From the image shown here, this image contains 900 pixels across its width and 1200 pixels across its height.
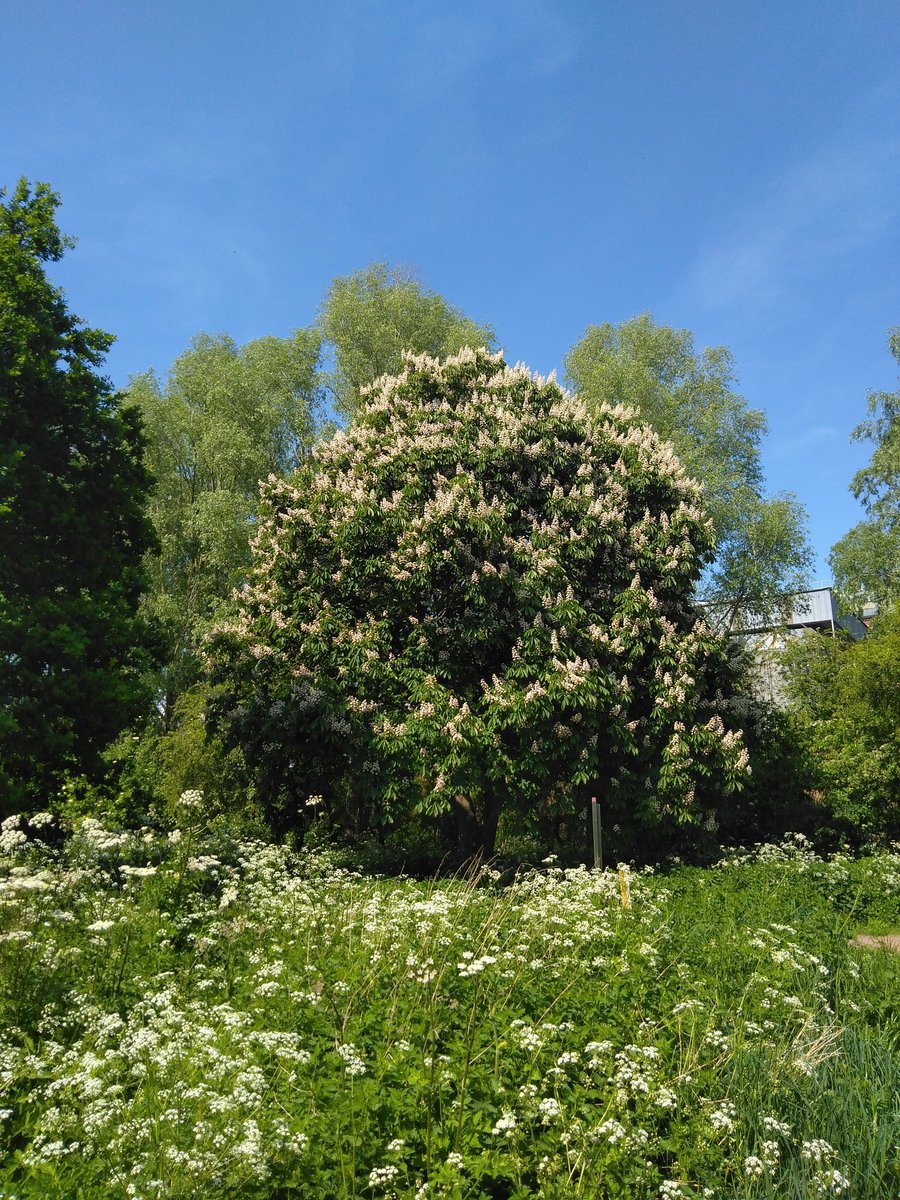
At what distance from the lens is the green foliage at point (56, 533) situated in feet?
46.0

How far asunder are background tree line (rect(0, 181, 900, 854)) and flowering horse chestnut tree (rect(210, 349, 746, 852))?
284cm

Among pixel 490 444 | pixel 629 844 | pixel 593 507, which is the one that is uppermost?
pixel 490 444

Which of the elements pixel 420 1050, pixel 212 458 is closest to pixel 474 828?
pixel 420 1050

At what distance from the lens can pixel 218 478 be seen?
31.2m

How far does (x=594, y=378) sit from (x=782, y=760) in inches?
699

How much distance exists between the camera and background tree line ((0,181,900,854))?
15617 millimetres

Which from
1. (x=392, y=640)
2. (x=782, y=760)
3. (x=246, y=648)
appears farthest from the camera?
(x=782, y=760)

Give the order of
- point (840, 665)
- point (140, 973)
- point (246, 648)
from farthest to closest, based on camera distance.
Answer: point (840, 665), point (246, 648), point (140, 973)

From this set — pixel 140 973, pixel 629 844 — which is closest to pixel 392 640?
pixel 629 844

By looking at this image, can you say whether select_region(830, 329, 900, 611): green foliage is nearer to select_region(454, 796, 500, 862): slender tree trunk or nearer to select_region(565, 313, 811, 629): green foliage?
select_region(565, 313, 811, 629): green foliage

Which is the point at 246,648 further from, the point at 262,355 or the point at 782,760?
the point at 262,355

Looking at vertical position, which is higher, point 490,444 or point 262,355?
point 262,355

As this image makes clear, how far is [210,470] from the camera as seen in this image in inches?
1233

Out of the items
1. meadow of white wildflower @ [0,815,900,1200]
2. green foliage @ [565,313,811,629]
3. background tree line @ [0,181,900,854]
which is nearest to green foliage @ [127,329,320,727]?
background tree line @ [0,181,900,854]
